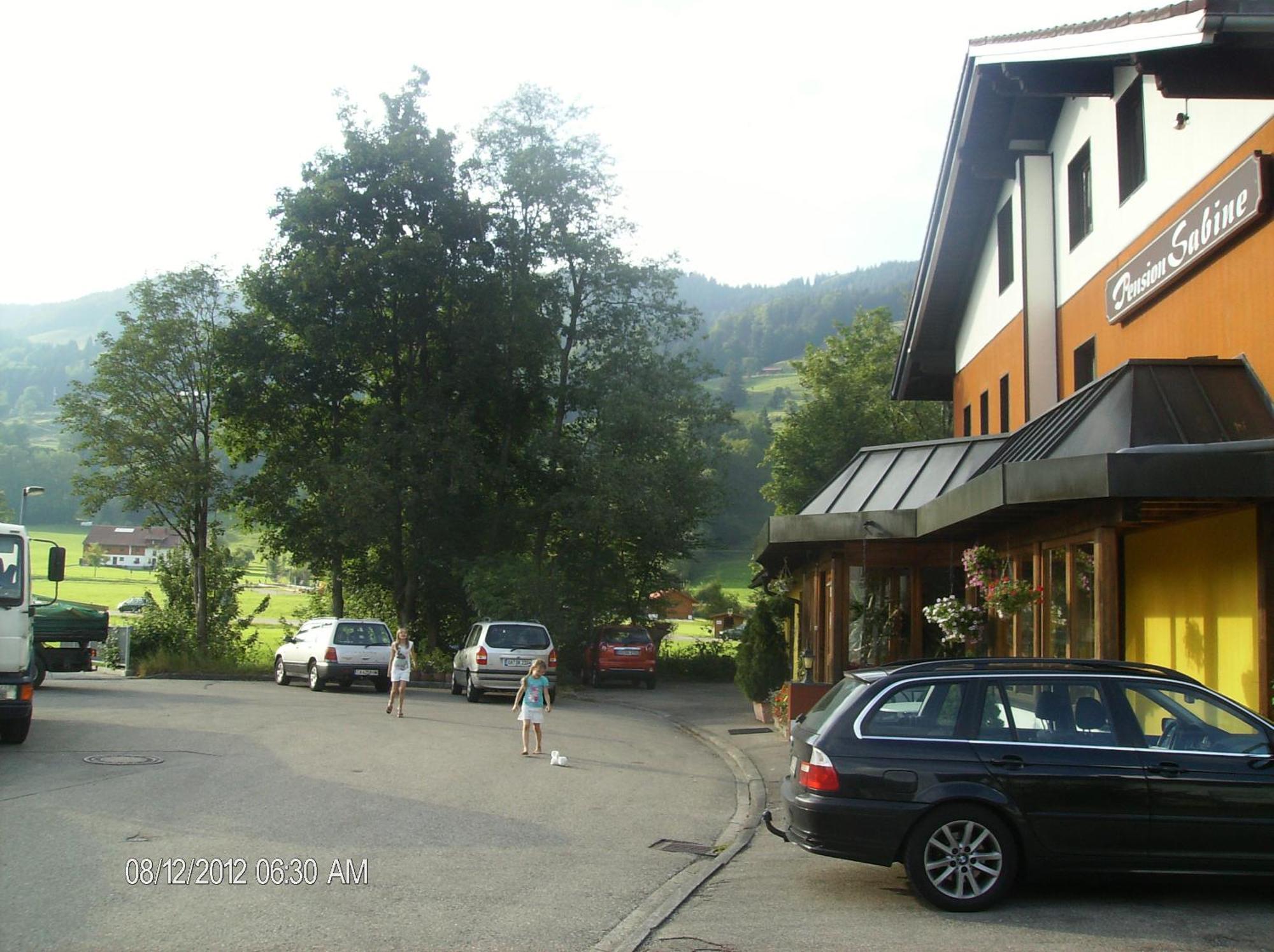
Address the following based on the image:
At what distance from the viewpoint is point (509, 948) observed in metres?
6.73

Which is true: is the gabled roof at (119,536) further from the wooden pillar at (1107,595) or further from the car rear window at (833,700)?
the car rear window at (833,700)

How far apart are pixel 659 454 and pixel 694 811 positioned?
27290 mm

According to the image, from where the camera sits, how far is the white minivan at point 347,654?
29.0m

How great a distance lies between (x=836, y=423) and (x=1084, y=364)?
28.1m

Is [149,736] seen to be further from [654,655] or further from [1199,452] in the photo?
[654,655]

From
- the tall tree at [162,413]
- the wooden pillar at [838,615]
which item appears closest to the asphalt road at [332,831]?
the wooden pillar at [838,615]

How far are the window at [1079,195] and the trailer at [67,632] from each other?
21598 mm

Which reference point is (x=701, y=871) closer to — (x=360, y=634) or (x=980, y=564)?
(x=980, y=564)

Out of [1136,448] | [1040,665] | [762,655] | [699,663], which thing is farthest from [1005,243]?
[699,663]

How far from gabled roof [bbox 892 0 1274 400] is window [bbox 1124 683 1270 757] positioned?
532 centimetres

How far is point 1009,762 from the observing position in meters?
7.94

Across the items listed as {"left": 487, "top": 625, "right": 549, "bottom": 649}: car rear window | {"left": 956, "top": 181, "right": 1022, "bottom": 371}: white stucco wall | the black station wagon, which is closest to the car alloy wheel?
the black station wagon

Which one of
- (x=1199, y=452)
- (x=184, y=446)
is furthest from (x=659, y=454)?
(x=1199, y=452)

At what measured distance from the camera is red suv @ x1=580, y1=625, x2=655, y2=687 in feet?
118
